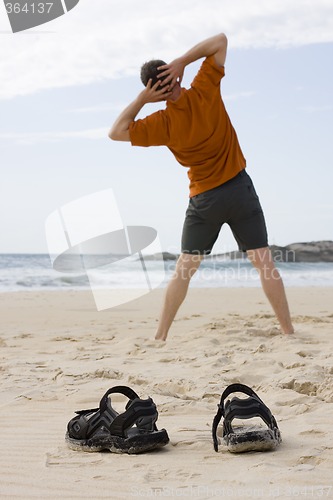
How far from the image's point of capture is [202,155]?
468 cm

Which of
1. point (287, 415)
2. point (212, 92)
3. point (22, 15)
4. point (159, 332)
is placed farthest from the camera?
point (22, 15)

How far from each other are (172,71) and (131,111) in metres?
0.39

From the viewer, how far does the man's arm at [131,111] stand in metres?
4.43

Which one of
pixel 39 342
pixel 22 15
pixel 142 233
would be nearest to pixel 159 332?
pixel 39 342

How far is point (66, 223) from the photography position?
13859mm

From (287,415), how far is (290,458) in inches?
25.8

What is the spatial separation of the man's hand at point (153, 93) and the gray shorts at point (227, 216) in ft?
2.63

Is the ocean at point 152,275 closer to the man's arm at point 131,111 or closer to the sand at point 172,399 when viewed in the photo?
the sand at point 172,399

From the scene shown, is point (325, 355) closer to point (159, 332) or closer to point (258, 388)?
point (258, 388)

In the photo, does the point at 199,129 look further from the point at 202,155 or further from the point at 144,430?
the point at 144,430

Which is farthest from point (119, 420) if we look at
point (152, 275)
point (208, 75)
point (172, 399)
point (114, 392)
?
point (152, 275)

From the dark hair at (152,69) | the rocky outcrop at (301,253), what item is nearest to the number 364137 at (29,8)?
the dark hair at (152,69)

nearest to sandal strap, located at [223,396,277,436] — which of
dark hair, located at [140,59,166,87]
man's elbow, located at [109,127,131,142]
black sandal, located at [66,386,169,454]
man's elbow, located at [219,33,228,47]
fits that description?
black sandal, located at [66,386,169,454]

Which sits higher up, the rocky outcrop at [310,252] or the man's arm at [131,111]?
the man's arm at [131,111]
